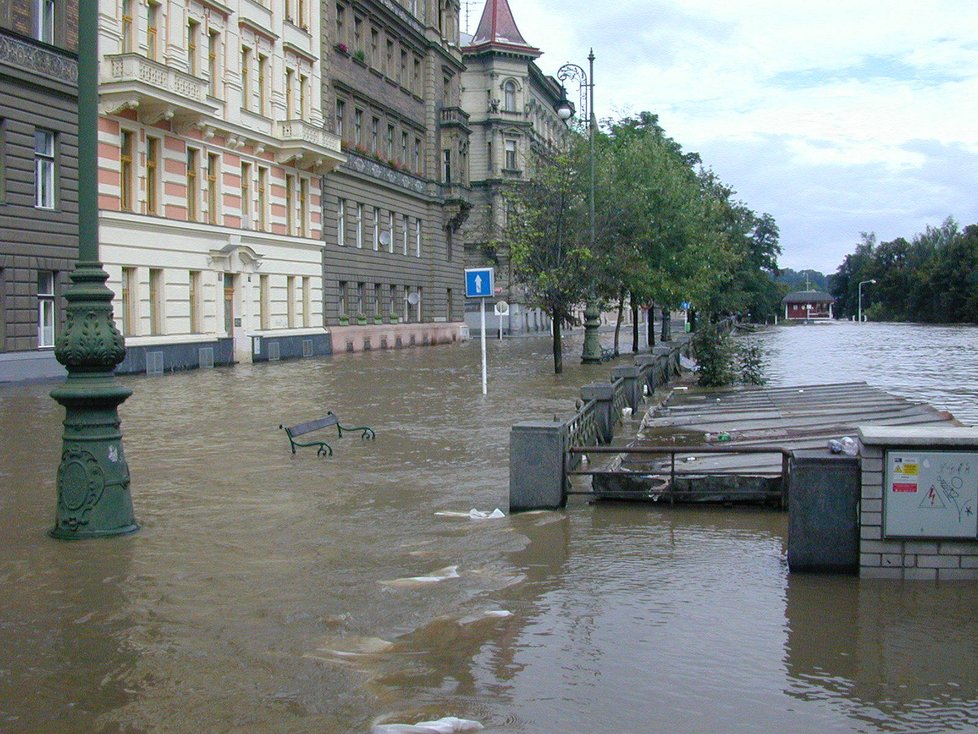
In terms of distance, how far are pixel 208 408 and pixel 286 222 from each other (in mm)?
22673

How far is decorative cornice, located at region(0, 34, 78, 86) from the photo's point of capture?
2553 cm

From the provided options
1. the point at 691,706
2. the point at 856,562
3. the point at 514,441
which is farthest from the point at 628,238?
the point at 691,706

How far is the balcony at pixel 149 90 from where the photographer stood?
96.6 ft

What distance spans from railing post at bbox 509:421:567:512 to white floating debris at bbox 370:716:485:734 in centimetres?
506

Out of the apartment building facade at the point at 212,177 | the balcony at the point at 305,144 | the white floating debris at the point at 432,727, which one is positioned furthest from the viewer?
the balcony at the point at 305,144

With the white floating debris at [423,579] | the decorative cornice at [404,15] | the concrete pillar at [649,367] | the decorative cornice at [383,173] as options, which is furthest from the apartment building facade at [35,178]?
the decorative cornice at [404,15]

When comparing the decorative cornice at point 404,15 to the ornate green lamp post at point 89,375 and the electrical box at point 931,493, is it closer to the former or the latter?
the ornate green lamp post at point 89,375

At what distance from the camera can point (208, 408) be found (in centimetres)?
2061

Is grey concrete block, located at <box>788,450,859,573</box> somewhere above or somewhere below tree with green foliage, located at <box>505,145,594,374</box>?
below

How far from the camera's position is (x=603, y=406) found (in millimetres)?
15008

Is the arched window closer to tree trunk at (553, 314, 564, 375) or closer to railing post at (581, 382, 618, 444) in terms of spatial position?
tree trunk at (553, 314, 564, 375)

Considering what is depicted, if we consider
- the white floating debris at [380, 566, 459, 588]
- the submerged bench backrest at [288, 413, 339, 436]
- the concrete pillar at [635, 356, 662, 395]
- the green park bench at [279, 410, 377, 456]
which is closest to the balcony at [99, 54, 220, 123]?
the concrete pillar at [635, 356, 662, 395]

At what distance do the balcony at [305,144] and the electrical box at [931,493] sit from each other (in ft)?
119

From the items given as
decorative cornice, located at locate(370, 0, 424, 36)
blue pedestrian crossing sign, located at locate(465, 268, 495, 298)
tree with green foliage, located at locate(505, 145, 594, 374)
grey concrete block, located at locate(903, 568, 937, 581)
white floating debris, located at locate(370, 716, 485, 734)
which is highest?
decorative cornice, located at locate(370, 0, 424, 36)
